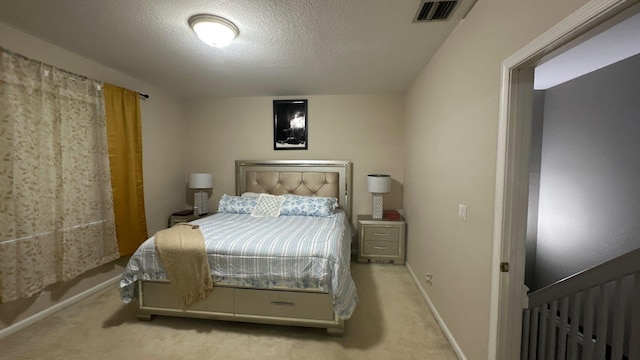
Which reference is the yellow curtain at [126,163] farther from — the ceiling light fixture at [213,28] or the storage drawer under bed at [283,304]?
the storage drawer under bed at [283,304]

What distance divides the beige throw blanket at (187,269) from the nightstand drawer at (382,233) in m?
2.11

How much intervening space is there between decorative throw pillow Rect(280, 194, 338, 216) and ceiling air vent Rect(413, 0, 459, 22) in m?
2.25

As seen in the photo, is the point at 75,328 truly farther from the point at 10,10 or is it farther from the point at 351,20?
the point at 351,20

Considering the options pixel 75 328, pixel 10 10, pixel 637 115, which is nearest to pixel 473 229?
pixel 637 115

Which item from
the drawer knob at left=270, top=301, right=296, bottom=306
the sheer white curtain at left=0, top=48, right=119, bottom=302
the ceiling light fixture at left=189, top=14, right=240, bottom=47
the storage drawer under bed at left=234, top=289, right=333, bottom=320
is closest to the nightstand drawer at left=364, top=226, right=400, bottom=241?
the storage drawer under bed at left=234, top=289, right=333, bottom=320

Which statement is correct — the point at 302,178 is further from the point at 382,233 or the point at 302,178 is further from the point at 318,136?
the point at 382,233

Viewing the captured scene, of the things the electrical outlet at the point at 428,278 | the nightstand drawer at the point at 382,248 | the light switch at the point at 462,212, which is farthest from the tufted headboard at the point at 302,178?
the light switch at the point at 462,212

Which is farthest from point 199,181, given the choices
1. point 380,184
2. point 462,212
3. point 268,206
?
point 462,212

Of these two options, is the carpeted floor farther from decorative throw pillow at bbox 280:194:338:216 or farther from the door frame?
decorative throw pillow at bbox 280:194:338:216

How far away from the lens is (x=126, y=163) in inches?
114

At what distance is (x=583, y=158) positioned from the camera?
95.5 inches

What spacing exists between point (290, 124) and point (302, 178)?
34.8 inches

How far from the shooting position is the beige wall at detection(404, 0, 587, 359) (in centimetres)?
131

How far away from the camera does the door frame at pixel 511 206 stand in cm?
126
